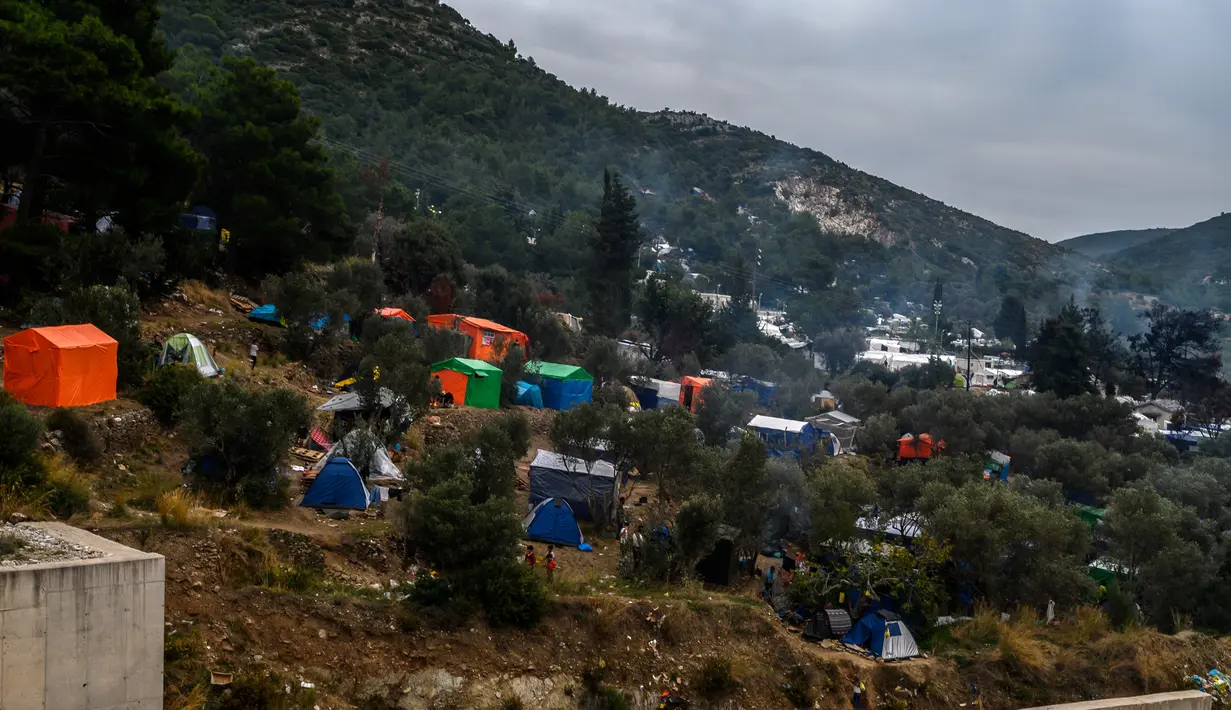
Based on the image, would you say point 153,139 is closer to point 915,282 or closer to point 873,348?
point 873,348

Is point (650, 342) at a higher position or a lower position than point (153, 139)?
lower

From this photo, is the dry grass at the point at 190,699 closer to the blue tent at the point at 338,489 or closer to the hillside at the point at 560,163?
the blue tent at the point at 338,489

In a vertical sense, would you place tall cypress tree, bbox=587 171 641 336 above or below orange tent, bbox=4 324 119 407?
above

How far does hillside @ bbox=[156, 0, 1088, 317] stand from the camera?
6950 cm

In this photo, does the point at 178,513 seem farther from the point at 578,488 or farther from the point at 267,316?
the point at 267,316

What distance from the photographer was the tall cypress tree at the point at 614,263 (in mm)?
50594

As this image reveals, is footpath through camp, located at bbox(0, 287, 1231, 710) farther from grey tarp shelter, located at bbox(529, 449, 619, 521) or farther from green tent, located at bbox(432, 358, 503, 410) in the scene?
green tent, located at bbox(432, 358, 503, 410)

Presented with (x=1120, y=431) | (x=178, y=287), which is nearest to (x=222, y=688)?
(x=178, y=287)

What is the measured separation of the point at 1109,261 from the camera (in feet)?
452

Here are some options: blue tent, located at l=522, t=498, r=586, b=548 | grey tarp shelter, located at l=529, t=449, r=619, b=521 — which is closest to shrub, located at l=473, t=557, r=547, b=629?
blue tent, located at l=522, t=498, r=586, b=548

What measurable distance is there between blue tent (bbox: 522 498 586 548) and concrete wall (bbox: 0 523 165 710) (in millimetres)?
8670

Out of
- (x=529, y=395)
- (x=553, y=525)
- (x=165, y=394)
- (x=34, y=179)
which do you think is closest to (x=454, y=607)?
(x=553, y=525)

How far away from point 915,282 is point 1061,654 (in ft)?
295

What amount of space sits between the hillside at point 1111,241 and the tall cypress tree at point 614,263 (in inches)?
4524
